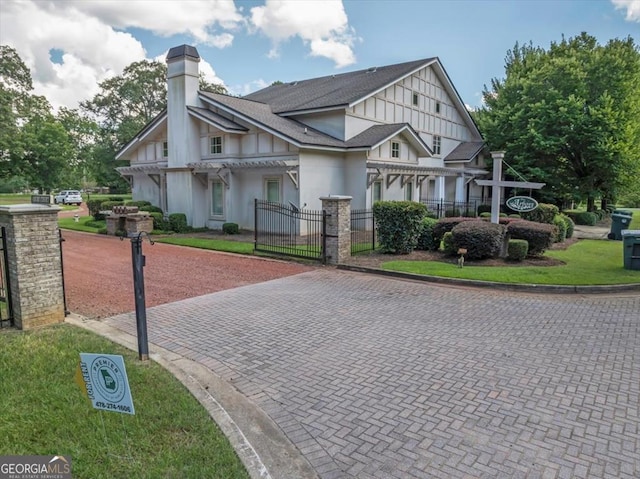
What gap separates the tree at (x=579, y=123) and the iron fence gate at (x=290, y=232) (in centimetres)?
1531

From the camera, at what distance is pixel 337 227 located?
1234 centimetres

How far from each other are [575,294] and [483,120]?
77.9 ft

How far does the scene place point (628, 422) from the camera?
4203mm

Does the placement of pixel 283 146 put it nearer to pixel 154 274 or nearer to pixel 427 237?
pixel 427 237

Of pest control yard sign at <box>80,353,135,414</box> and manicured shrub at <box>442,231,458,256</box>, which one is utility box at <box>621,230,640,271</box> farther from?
pest control yard sign at <box>80,353,135,414</box>

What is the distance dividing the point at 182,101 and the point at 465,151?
18.5 metres

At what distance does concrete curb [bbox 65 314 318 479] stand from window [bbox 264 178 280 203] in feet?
45.8

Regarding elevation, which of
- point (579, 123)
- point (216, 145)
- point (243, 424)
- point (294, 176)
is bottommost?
point (243, 424)

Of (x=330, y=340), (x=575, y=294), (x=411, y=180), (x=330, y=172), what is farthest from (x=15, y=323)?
(x=411, y=180)

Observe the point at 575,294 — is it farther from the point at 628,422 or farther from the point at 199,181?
the point at 199,181

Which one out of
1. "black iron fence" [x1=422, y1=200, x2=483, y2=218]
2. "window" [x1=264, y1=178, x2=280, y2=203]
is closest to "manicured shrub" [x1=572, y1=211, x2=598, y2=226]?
"black iron fence" [x1=422, y1=200, x2=483, y2=218]

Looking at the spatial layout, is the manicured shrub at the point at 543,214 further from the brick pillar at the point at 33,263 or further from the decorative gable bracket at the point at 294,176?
the brick pillar at the point at 33,263

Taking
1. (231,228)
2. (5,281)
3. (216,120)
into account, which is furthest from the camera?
(216,120)

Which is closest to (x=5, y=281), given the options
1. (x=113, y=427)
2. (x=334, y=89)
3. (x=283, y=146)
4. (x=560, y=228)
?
(x=113, y=427)
